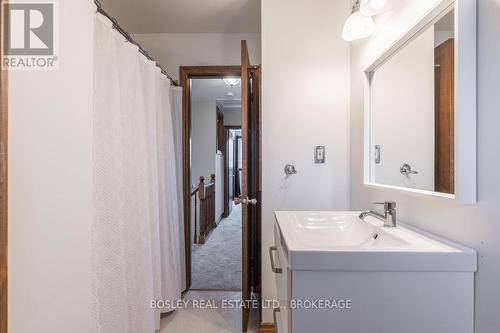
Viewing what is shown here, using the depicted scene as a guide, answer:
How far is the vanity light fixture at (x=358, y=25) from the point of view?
1419mm

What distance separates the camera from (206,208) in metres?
4.27

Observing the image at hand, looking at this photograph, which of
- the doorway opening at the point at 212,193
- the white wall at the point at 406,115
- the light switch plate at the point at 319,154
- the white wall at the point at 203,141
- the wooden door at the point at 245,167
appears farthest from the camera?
the white wall at the point at 203,141

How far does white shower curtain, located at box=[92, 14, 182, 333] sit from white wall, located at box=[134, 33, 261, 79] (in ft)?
1.70

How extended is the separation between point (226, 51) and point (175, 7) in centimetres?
58

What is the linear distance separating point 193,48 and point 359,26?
1600 millimetres

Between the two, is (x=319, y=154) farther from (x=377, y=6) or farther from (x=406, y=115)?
(x=377, y=6)

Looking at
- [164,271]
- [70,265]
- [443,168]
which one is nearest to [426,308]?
[443,168]

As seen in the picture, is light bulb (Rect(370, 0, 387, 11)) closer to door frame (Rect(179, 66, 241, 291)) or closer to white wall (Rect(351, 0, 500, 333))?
white wall (Rect(351, 0, 500, 333))

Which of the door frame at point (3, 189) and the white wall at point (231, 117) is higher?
the white wall at point (231, 117)

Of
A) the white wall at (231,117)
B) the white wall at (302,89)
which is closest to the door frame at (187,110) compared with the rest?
the white wall at (302,89)

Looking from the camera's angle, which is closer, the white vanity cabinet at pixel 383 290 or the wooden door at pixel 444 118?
the white vanity cabinet at pixel 383 290

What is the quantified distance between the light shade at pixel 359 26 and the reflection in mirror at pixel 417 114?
0.20 m

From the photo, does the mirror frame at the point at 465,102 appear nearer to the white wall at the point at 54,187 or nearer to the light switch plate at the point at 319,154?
the light switch plate at the point at 319,154

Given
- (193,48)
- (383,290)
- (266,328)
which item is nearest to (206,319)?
(266,328)
